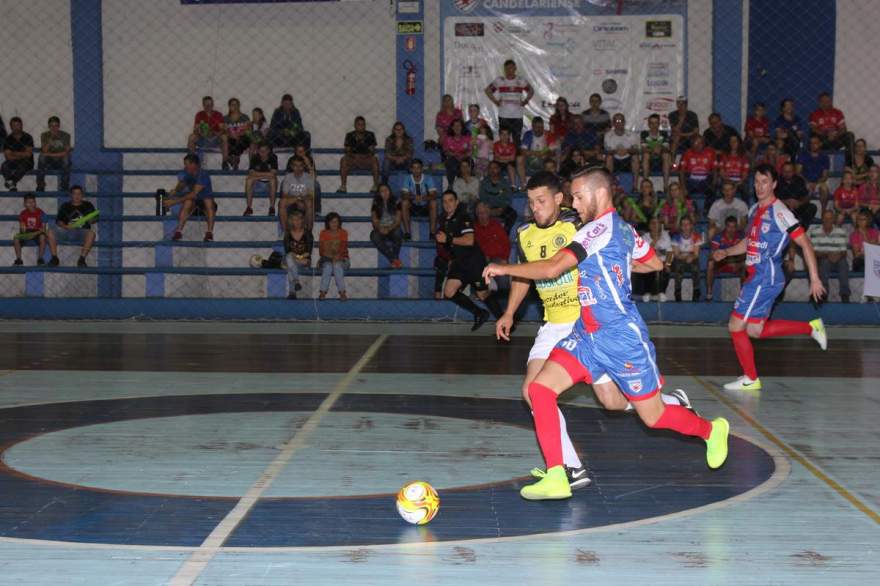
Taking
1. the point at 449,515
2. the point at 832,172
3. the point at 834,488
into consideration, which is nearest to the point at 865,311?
the point at 832,172

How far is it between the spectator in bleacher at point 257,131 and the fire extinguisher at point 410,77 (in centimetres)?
310

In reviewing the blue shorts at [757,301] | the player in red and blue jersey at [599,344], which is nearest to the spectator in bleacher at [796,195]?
the blue shorts at [757,301]

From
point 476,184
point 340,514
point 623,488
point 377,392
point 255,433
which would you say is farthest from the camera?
point 476,184

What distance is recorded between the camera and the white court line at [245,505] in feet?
16.8

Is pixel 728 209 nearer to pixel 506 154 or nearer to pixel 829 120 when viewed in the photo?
pixel 829 120

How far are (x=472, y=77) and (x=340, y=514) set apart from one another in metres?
18.6

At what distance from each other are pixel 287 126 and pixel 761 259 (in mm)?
13434

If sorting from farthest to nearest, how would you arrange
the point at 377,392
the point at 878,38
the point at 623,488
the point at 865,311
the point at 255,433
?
the point at 878,38 → the point at 865,311 → the point at 377,392 → the point at 255,433 → the point at 623,488

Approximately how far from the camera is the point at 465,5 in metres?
23.8

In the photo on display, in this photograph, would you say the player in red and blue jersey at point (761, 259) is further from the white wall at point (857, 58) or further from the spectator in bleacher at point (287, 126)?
the white wall at point (857, 58)

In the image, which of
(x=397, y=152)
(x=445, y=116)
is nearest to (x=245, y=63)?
(x=397, y=152)

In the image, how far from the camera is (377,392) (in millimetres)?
11055

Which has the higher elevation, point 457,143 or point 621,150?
point 457,143

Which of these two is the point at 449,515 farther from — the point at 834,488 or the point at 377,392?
the point at 377,392
